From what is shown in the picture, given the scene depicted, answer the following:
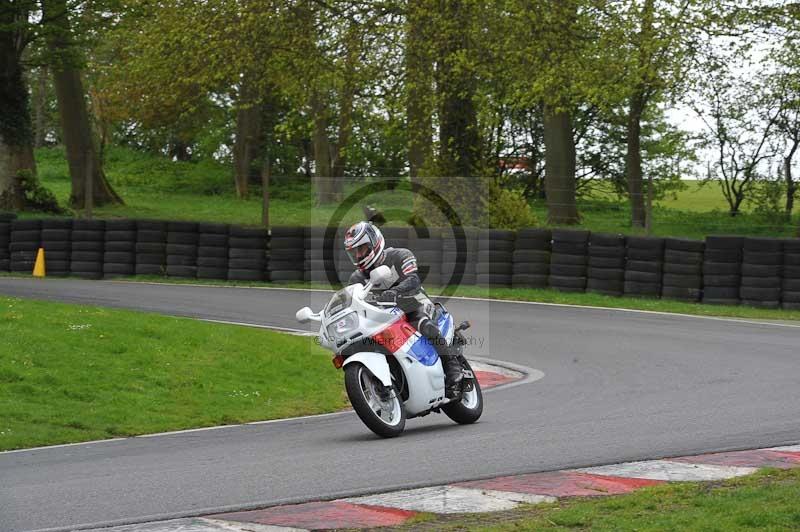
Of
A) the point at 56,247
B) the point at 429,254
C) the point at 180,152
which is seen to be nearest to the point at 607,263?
the point at 429,254

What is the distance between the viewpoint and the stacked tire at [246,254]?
24750 millimetres

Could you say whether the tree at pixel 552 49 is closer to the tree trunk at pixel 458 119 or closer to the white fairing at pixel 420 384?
the tree trunk at pixel 458 119

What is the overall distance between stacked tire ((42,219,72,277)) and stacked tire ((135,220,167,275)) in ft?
5.24

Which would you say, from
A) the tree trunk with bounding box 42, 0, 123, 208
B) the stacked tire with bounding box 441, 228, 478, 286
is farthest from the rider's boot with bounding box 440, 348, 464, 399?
the tree trunk with bounding box 42, 0, 123, 208

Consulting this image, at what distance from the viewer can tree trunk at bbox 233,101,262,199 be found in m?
43.4

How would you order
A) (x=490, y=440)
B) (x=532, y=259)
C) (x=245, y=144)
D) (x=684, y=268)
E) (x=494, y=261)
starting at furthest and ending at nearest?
1. (x=245, y=144)
2. (x=494, y=261)
3. (x=532, y=259)
4. (x=684, y=268)
5. (x=490, y=440)

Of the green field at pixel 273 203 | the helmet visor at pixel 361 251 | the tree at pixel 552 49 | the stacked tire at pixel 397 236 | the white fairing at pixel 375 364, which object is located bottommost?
the white fairing at pixel 375 364

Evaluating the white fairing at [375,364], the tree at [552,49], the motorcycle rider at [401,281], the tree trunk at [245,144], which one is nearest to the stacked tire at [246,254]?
the tree at [552,49]

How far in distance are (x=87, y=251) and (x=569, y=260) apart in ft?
33.0

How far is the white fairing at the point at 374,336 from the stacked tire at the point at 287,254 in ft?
46.4

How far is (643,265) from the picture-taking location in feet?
73.2

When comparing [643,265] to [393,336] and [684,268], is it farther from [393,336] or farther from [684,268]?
[393,336]

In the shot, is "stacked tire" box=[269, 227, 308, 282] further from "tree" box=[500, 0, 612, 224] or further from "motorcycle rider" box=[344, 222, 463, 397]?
Answer: "motorcycle rider" box=[344, 222, 463, 397]

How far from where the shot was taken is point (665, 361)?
15.3m
